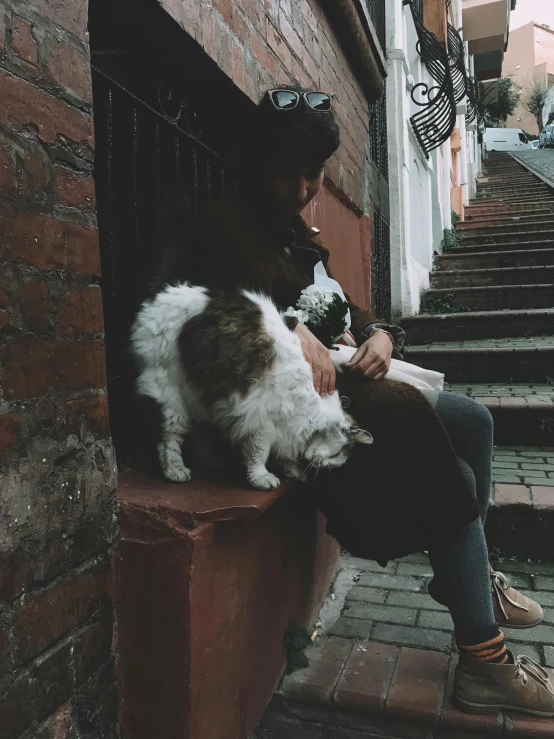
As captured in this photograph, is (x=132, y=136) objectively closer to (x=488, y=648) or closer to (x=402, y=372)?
(x=402, y=372)

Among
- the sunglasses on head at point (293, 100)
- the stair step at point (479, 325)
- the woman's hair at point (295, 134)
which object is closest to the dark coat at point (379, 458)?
the woman's hair at point (295, 134)

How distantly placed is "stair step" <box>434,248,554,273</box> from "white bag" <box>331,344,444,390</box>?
5.94m

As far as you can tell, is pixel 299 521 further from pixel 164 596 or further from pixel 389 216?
pixel 389 216

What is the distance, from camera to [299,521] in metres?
2.13

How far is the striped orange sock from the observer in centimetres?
175

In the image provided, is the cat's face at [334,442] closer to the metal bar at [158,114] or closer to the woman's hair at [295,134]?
the woman's hair at [295,134]

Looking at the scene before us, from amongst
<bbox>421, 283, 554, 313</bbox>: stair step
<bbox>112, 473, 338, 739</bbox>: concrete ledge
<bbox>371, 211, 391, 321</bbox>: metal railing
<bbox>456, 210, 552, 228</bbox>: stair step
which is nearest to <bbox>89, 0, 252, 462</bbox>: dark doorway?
<bbox>112, 473, 338, 739</bbox>: concrete ledge

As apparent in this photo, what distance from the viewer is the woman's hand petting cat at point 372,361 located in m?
1.77

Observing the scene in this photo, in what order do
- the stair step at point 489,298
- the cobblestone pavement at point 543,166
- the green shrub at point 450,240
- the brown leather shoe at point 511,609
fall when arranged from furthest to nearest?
the cobblestone pavement at point 543,166 → the green shrub at point 450,240 → the stair step at point 489,298 → the brown leather shoe at point 511,609

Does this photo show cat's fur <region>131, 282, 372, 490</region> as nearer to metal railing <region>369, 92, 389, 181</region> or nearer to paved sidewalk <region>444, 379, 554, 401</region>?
paved sidewalk <region>444, 379, 554, 401</region>

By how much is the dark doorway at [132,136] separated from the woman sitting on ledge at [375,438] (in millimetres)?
245

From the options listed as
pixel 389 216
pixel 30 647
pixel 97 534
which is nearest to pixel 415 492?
pixel 97 534

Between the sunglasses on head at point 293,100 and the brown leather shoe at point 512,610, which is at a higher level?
the sunglasses on head at point 293,100

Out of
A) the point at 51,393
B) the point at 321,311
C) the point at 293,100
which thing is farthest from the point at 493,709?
the point at 293,100
